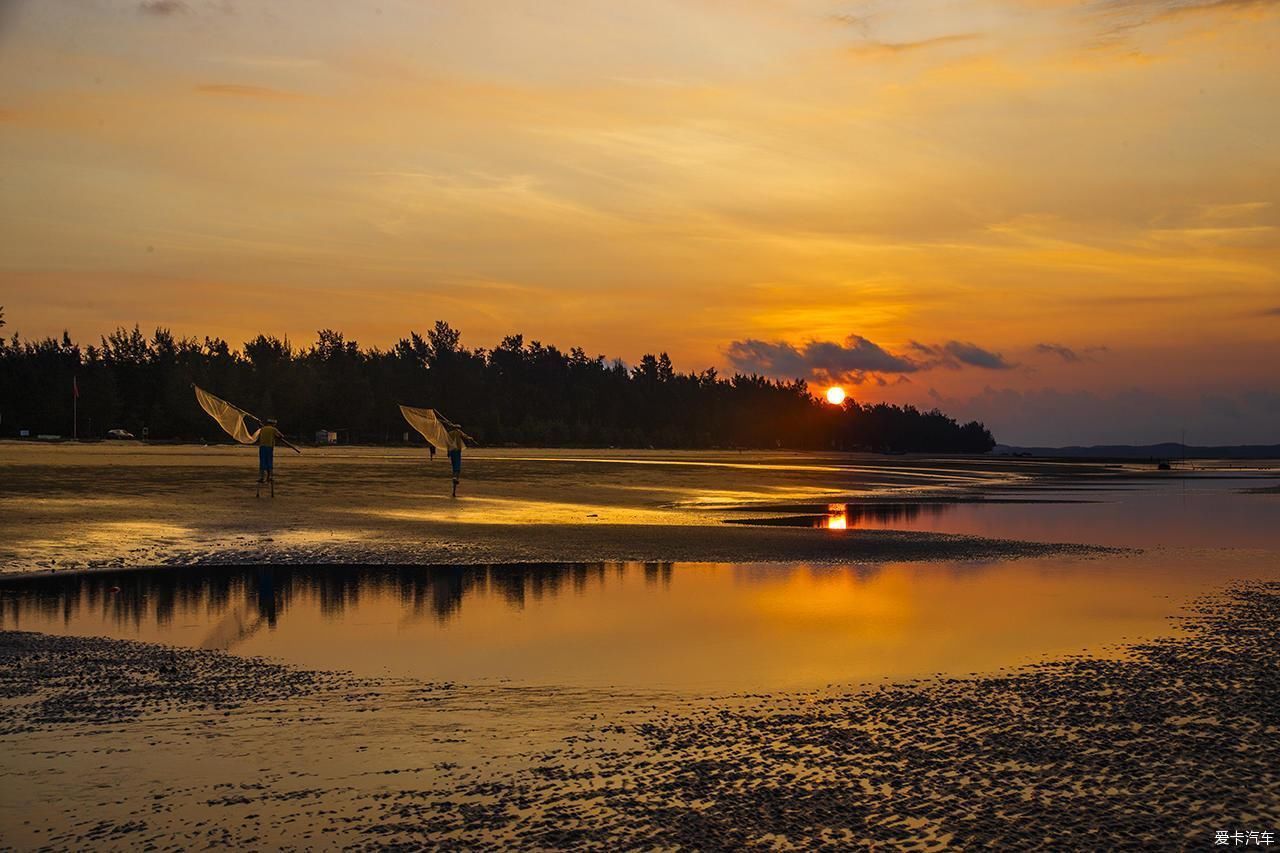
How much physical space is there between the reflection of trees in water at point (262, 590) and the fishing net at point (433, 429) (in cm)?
2617

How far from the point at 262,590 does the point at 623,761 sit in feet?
43.1

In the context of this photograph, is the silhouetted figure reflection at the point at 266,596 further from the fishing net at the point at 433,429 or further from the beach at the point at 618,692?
the fishing net at the point at 433,429

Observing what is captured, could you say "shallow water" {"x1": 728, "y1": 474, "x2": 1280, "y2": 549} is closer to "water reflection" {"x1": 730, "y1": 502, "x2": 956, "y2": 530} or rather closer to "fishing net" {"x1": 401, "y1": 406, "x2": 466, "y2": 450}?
"water reflection" {"x1": 730, "y1": 502, "x2": 956, "y2": 530}

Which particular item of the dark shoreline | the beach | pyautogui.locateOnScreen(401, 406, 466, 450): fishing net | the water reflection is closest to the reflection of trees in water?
the beach

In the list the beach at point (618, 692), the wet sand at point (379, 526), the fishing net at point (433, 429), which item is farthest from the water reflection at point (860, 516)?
the fishing net at point (433, 429)

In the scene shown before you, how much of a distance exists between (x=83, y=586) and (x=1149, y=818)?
19.4m

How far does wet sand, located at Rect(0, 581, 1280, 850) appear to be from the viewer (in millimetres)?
9000

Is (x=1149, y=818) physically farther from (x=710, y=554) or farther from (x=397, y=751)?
(x=710, y=554)

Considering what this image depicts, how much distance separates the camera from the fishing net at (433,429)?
52281mm

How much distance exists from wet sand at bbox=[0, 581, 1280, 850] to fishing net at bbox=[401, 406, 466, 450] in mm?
37166

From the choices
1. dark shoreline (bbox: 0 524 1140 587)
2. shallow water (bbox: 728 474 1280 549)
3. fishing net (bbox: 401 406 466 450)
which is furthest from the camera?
Answer: fishing net (bbox: 401 406 466 450)

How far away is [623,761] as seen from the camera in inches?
425

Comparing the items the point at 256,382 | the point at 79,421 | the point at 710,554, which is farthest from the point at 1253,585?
the point at 256,382

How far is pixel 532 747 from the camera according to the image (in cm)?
1129
